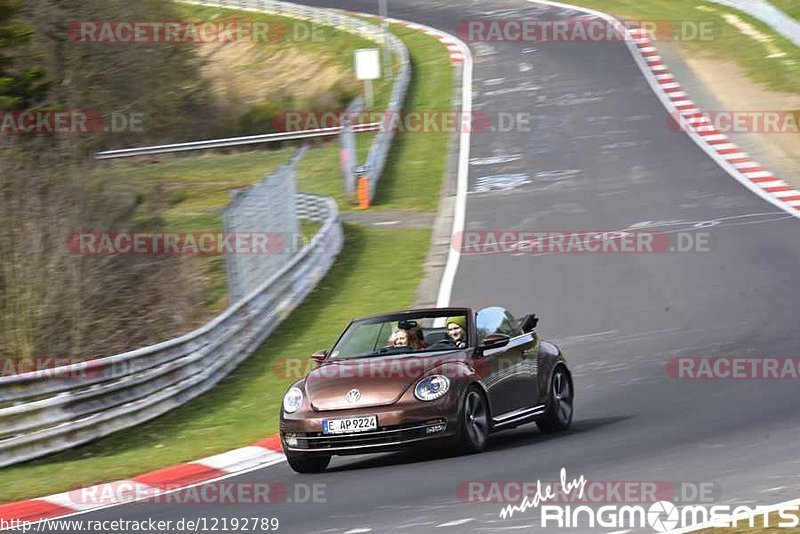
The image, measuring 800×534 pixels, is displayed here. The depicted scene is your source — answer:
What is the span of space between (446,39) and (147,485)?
116 ft

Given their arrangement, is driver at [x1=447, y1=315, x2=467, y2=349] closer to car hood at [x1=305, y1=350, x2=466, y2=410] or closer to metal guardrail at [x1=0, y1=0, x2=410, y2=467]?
car hood at [x1=305, y1=350, x2=466, y2=410]

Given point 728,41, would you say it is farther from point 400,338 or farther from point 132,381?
point 400,338

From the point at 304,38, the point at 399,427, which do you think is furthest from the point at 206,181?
the point at 399,427

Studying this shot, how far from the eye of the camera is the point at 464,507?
9.09m

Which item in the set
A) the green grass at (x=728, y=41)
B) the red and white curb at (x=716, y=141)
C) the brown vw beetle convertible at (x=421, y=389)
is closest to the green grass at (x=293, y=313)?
the brown vw beetle convertible at (x=421, y=389)

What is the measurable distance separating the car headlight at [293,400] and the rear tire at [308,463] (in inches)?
14.9

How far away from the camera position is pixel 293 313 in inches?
826

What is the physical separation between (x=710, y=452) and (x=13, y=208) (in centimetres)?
1214

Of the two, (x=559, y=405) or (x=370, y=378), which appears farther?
(x=559, y=405)

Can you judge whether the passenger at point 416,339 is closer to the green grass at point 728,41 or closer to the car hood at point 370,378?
the car hood at point 370,378

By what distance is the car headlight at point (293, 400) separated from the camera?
11664 mm

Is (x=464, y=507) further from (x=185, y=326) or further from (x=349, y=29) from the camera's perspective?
(x=349, y=29)

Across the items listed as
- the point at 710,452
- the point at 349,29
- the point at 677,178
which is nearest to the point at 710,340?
the point at 710,452

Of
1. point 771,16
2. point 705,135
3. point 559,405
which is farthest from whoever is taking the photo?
point 771,16
